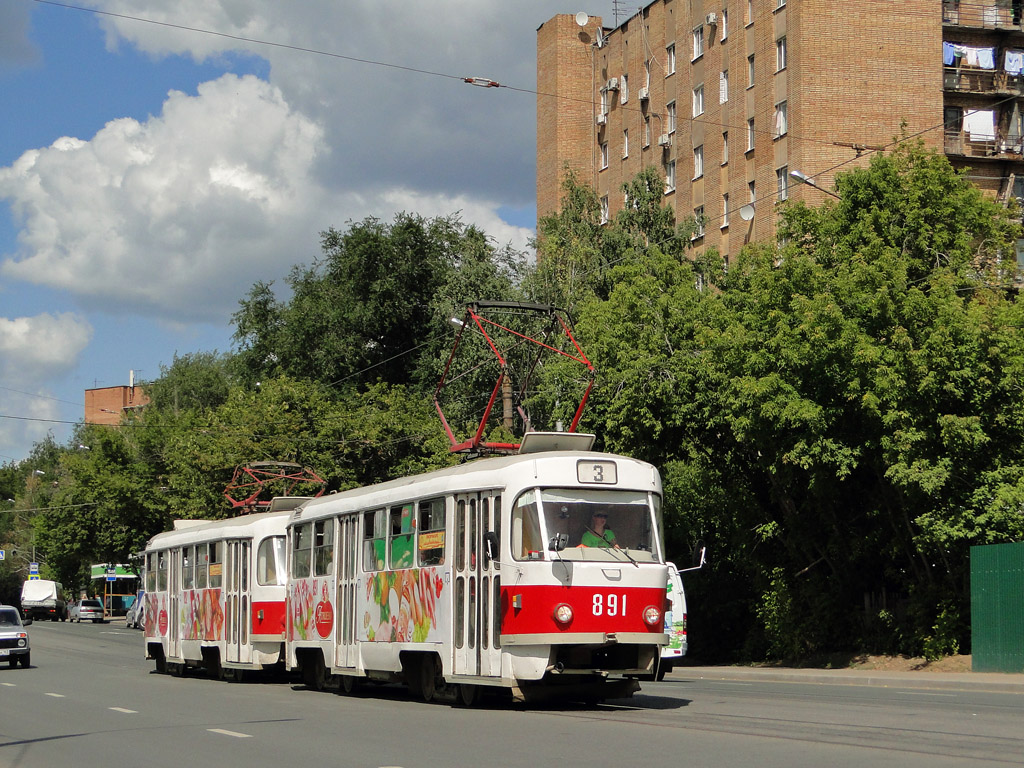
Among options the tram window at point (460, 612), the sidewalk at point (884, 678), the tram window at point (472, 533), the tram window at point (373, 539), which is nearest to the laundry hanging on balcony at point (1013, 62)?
the sidewalk at point (884, 678)

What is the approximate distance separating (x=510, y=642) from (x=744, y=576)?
21.0 metres

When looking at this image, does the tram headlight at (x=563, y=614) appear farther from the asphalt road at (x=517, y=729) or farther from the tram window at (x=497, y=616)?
the asphalt road at (x=517, y=729)

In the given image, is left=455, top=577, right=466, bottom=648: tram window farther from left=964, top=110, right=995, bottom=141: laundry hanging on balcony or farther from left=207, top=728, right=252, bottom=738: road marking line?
left=964, top=110, right=995, bottom=141: laundry hanging on balcony

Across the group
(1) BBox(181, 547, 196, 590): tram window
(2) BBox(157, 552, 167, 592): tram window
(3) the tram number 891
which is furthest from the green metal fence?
(2) BBox(157, 552, 167, 592): tram window

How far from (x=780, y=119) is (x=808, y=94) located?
166 centimetres

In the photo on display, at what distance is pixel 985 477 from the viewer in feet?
85.8

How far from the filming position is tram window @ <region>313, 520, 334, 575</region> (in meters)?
21.6

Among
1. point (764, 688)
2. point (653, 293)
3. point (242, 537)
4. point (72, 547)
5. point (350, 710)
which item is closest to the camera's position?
point (350, 710)

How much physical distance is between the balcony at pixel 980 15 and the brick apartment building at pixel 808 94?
0.06 meters

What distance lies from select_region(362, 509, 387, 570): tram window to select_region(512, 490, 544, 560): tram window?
3910 millimetres

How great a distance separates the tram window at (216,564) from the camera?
26531 millimetres

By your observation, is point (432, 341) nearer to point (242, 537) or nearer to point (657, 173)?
point (657, 173)

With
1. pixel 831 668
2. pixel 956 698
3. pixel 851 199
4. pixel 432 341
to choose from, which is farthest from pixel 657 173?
pixel 956 698

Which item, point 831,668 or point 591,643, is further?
point 831,668
